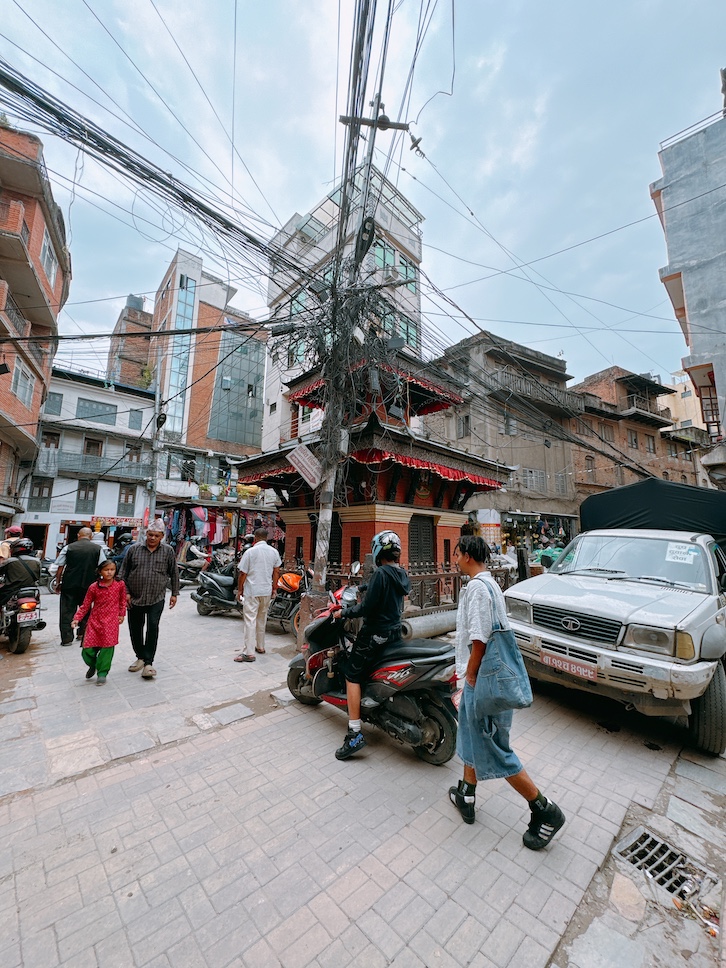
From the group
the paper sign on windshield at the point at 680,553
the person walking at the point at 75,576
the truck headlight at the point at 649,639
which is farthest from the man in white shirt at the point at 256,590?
the paper sign on windshield at the point at 680,553

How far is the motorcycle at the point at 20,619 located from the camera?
6.06 metres

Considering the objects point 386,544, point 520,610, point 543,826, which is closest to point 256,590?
point 386,544

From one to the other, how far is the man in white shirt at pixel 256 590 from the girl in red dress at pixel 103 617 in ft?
5.87

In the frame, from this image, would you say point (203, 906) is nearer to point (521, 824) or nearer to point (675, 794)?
point (521, 824)

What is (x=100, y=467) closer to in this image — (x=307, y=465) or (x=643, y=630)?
(x=307, y=465)

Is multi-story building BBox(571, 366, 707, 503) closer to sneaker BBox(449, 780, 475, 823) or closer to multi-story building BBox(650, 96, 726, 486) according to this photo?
multi-story building BBox(650, 96, 726, 486)

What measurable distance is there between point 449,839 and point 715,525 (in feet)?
23.1

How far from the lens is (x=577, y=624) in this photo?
4023 millimetres

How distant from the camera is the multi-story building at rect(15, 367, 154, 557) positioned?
23078 mm

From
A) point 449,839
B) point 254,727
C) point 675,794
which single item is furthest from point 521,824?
point 254,727

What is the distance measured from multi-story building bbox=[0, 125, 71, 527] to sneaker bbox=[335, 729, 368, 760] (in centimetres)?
1589

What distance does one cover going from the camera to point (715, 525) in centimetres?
668

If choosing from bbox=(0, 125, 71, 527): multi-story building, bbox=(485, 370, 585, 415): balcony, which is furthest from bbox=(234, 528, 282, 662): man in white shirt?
bbox=(485, 370, 585, 415): balcony

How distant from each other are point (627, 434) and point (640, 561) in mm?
28621
